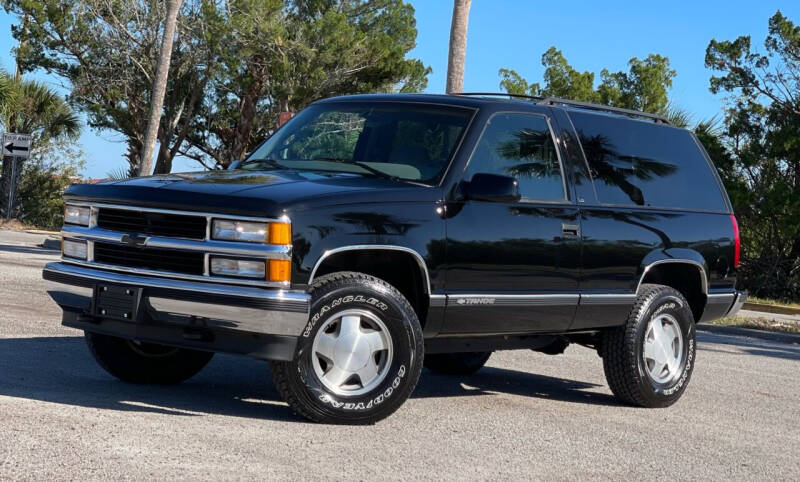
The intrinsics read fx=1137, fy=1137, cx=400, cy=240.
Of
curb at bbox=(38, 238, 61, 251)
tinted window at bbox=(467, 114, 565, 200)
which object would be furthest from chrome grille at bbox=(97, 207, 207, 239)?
curb at bbox=(38, 238, 61, 251)

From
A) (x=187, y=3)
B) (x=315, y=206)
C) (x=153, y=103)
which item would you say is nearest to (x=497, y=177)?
(x=315, y=206)

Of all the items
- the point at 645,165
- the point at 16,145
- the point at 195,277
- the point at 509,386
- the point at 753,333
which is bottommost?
the point at 753,333

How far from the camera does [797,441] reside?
6.97 m

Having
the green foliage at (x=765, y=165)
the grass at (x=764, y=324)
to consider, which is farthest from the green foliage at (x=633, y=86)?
the grass at (x=764, y=324)

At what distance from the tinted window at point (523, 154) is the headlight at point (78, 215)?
2.30 metres

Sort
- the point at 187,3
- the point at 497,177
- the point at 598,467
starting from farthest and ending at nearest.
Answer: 1. the point at 187,3
2. the point at 497,177
3. the point at 598,467

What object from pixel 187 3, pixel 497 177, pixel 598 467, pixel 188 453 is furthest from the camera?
pixel 187 3

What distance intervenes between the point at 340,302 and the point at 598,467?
1591 mm

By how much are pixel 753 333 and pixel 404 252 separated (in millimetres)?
9282

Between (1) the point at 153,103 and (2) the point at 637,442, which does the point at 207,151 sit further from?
(2) the point at 637,442

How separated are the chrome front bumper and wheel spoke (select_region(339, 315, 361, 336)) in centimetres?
35

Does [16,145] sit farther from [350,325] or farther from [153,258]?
[350,325]

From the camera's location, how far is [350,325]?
6203 millimetres

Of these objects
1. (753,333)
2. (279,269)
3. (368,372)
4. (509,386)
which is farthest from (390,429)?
(753,333)
